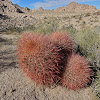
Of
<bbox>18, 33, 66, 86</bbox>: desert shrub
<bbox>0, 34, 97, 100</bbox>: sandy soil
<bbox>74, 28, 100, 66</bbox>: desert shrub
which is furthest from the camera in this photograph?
<bbox>74, 28, 100, 66</bbox>: desert shrub

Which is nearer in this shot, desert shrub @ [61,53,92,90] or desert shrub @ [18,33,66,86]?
desert shrub @ [18,33,66,86]

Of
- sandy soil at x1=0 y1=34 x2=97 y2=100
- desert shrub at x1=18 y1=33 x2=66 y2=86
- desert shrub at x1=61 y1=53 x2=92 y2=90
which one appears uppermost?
desert shrub at x1=18 y1=33 x2=66 y2=86

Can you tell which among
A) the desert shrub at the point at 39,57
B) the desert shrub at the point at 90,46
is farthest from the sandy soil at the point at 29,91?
the desert shrub at the point at 90,46

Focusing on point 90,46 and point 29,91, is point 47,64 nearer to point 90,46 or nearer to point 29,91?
point 29,91

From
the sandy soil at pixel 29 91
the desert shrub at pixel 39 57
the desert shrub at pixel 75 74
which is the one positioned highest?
the desert shrub at pixel 39 57

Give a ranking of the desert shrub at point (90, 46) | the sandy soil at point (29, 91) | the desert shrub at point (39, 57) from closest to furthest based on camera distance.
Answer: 1. the desert shrub at point (39, 57)
2. the sandy soil at point (29, 91)
3. the desert shrub at point (90, 46)

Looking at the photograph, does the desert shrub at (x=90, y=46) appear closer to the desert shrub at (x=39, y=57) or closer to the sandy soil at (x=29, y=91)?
the sandy soil at (x=29, y=91)

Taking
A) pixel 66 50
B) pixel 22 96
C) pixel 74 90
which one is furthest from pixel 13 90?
pixel 66 50

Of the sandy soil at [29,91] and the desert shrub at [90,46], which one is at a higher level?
the desert shrub at [90,46]

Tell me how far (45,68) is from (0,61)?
223cm

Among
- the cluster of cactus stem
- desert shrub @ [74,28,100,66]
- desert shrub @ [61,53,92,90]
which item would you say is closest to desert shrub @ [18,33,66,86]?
the cluster of cactus stem

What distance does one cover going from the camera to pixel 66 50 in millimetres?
2953

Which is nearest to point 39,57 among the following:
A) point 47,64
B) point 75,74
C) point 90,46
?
point 47,64

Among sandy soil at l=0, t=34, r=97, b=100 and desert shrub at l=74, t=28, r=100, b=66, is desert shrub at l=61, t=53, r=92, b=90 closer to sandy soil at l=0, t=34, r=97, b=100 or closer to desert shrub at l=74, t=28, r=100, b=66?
sandy soil at l=0, t=34, r=97, b=100
